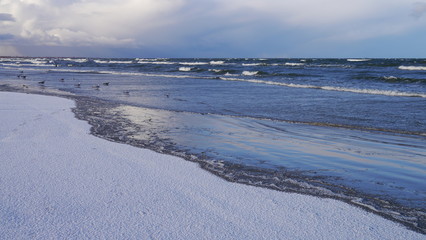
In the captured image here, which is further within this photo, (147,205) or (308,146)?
(308,146)

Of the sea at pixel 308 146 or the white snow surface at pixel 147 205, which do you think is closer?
the white snow surface at pixel 147 205

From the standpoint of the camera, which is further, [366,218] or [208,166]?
[208,166]

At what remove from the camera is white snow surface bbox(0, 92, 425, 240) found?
8.56ft

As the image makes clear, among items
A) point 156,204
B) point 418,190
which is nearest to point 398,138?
point 418,190

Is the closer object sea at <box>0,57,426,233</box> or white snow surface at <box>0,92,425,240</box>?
white snow surface at <box>0,92,425,240</box>

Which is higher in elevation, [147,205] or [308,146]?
[147,205]

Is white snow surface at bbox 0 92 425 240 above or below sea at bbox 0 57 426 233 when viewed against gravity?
above

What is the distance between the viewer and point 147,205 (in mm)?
3055

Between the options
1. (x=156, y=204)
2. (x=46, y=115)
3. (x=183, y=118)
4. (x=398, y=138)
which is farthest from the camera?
Result: (x=183, y=118)

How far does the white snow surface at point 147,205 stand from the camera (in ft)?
8.56

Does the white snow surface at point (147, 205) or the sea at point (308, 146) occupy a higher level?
the white snow surface at point (147, 205)

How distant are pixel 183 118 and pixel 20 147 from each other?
4.51 meters

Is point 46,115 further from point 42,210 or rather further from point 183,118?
point 42,210

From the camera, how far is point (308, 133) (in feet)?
24.1
